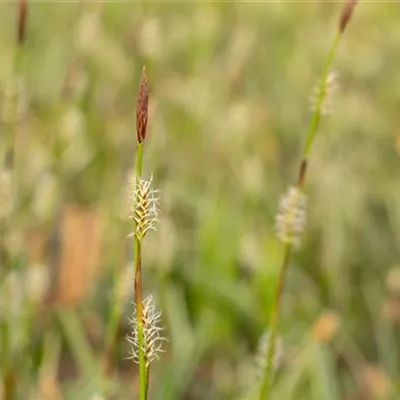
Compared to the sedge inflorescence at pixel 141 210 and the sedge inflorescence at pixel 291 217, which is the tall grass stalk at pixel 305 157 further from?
the sedge inflorescence at pixel 141 210

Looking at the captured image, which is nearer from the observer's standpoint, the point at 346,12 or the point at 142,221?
the point at 142,221

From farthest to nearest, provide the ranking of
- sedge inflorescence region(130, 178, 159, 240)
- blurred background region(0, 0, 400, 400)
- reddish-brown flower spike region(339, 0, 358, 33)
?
blurred background region(0, 0, 400, 400)
reddish-brown flower spike region(339, 0, 358, 33)
sedge inflorescence region(130, 178, 159, 240)

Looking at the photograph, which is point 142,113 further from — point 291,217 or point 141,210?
point 291,217

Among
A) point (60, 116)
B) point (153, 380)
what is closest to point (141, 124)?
point (153, 380)

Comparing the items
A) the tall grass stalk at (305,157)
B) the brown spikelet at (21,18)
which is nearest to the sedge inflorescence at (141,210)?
the tall grass stalk at (305,157)

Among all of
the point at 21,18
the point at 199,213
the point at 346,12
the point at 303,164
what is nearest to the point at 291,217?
the point at 303,164

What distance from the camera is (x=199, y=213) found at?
158 centimetres

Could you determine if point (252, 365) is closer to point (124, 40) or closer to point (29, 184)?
point (29, 184)

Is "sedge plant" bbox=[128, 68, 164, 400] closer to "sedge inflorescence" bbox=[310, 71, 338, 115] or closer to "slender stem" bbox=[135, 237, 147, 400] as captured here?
"slender stem" bbox=[135, 237, 147, 400]

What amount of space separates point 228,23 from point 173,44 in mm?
279

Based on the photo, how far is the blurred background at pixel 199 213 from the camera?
3.77 ft

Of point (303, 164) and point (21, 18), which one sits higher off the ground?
point (21, 18)

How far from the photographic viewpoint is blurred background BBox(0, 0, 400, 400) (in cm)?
115

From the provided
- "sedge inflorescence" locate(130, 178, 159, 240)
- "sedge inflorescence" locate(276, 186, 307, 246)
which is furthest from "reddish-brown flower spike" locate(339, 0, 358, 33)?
"sedge inflorescence" locate(130, 178, 159, 240)
